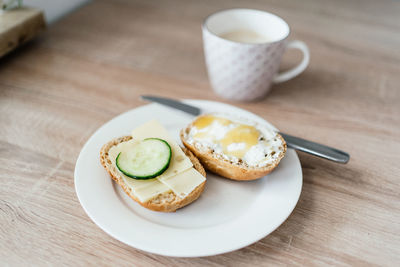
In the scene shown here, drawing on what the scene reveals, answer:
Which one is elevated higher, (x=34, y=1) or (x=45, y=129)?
(x=34, y=1)

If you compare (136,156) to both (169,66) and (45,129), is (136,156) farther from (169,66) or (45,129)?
(169,66)

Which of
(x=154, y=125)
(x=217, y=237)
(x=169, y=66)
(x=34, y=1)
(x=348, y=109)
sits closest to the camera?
(x=217, y=237)

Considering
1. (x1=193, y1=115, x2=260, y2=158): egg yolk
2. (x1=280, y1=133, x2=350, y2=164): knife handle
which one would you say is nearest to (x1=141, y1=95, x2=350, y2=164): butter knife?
(x1=280, y1=133, x2=350, y2=164): knife handle

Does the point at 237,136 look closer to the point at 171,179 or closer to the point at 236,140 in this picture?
the point at 236,140

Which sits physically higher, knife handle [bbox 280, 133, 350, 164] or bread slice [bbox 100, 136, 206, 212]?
bread slice [bbox 100, 136, 206, 212]

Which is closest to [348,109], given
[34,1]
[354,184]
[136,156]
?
[354,184]

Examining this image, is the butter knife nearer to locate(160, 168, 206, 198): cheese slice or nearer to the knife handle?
the knife handle

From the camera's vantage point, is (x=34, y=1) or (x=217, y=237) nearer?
(x=217, y=237)

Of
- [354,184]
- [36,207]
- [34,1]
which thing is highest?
[34,1]

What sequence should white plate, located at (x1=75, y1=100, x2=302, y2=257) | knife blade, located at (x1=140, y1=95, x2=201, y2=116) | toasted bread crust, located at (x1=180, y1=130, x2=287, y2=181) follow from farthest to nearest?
knife blade, located at (x1=140, y1=95, x2=201, y2=116) → toasted bread crust, located at (x1=180, y1=130, x2=287, y2=181) → white plate, located at (x1=75, y1=100, x2=302, y2=257)
